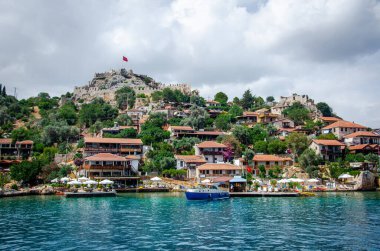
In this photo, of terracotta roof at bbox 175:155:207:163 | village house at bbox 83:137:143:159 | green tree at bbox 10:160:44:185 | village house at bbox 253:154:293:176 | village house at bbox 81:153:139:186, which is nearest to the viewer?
green tree at bbox 10:160:44:185

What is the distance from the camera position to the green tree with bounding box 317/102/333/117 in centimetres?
11619

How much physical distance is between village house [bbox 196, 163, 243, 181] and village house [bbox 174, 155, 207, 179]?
279 cm

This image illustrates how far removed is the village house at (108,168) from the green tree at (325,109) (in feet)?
251

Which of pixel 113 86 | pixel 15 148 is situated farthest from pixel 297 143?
pixel 113 86

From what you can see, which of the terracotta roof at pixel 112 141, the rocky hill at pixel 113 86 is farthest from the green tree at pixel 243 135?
the rocky hill at pixel 113 86

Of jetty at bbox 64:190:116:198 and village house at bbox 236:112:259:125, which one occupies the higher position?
village house at bbox 236:112:259:125

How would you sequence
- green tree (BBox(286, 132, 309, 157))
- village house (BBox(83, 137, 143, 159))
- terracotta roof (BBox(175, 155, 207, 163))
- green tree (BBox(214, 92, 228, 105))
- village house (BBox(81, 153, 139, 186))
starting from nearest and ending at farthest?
village house (BBox(81, 153, 139, 186)), terracotta roof (BBox(175, 155, 207, 163)), village house (BBox(83, 137, 143, 159)), green tree (BBox(286, 132, 309, 157)), green tree (BBox(214, 92, 228, 105))

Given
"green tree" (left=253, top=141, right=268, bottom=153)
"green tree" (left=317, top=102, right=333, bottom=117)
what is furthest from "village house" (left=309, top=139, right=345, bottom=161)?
"green tree" (left=317, top=102, right=333, bottom=117)

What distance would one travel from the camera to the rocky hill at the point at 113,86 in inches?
5290

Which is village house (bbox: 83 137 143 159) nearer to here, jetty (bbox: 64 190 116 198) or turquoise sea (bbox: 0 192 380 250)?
jetty (bbox: 64 190 116 198)

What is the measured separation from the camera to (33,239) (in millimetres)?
21625

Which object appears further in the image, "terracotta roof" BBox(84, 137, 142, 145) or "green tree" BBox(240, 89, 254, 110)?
"green tree" BBox(240, 89, 254, 110)

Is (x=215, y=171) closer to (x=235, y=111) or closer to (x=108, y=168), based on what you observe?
(x=108, y=168)

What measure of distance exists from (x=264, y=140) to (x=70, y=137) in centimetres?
4573
